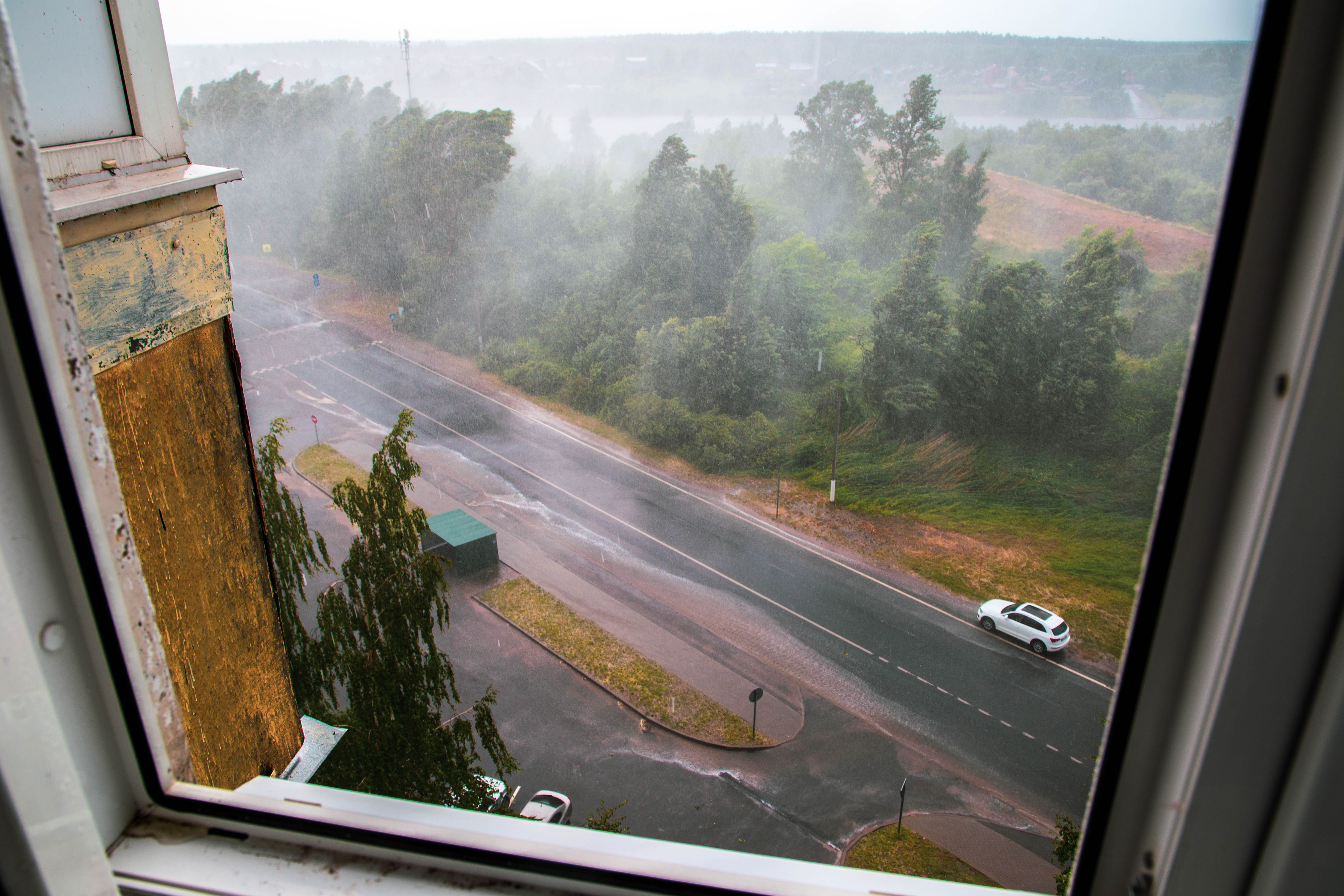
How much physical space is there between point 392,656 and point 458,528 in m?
1.82

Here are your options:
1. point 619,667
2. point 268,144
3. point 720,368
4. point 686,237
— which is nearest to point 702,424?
point 720,368

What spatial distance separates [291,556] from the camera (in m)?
2.39

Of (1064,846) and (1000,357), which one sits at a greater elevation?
(1000,357)

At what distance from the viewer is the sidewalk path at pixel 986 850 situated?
2600 millimetres

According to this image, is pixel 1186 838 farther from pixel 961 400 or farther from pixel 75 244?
pixel 961 400

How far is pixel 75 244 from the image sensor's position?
2.65ft

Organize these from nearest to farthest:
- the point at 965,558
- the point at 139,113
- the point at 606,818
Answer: the point at 139,113
the point at 606,818
the point at 965,558

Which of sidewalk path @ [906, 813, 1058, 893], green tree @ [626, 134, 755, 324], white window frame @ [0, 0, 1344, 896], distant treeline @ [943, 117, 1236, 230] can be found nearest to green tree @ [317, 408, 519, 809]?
sidewalk path @ [906, 813, 1058, 893]

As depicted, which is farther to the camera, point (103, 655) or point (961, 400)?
point (961, 400)

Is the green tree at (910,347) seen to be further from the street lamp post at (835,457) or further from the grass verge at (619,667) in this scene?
the grass verge at (619,667)

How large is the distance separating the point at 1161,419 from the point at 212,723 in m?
4.71

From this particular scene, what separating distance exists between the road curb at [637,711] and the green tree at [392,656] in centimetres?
106

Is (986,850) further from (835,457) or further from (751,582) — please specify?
(835,457)

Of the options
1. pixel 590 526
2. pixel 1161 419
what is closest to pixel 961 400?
pixel 1161 419
